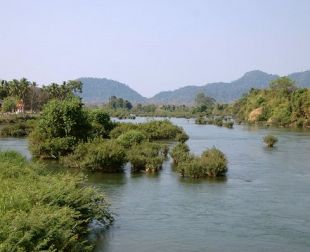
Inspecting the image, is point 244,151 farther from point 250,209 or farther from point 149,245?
point 149,245

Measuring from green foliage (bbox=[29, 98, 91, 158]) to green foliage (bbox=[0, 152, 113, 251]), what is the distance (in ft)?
62.6

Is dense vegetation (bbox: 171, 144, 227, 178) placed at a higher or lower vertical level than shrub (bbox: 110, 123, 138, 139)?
lower

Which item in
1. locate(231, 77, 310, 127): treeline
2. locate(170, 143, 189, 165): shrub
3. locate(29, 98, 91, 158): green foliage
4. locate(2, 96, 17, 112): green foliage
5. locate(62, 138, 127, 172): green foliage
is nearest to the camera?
locate(62, 138, 127, 172): green foliage

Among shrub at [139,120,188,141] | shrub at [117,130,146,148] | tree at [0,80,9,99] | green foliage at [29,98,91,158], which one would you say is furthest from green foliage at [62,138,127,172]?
tree at [0,80,9,99]

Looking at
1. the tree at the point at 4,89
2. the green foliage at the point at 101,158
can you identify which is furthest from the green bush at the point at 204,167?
the tree at the point at 4,89

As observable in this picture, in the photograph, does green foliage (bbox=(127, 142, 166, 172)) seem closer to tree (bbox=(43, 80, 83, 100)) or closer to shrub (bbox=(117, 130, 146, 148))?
shrub (bbox=(117, 130, 146, 148))

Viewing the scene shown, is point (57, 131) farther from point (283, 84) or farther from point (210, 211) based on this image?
point (283, 84)

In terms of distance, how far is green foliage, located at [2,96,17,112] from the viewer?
398ft

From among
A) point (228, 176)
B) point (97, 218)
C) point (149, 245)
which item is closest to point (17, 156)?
point (97, 218)

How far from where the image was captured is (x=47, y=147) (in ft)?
142

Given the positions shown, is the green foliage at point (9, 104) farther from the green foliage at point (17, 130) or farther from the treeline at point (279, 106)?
the treeline at point (279, 106)

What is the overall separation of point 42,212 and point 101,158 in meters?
21.4

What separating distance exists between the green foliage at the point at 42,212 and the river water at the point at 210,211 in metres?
1.82

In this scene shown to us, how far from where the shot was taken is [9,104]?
12175 centimetres
